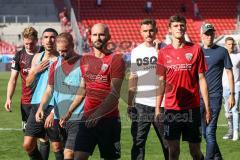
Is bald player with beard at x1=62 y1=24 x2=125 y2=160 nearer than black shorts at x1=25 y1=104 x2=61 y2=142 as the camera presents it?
Yes

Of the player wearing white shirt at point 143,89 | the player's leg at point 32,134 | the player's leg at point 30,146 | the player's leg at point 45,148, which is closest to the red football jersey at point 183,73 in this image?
the player wearing white shirt at point 143,89

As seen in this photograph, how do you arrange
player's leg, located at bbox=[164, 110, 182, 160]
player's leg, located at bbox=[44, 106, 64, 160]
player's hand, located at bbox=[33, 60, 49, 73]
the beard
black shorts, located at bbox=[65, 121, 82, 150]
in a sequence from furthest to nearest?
1. player's hand, located at bbox=[33, 60, 49, 73]
2. player's leg, located at bbox=[44, 106, 64, 160]
3. player's leg, located at bbox=[164, 110, 182, 160]
4. black shorts, located at bbox=[65, 121, 82, 150]
5. the beard

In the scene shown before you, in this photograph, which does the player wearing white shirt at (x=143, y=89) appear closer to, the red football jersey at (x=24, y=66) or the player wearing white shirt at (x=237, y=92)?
the red football jersey at (x=24, y=66)

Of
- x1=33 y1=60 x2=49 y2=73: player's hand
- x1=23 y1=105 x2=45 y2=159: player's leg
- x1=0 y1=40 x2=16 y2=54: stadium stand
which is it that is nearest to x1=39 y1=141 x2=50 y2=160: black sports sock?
x1=23 y1=105 x2=45 y2=159: player's leg

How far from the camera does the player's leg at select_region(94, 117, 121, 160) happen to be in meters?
7.62

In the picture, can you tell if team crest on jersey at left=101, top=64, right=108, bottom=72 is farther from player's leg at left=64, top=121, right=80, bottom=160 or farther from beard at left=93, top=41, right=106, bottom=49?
player's leg at left=64, top=121, right=80, bottom=160

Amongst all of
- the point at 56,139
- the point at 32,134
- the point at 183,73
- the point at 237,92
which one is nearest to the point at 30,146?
the point at 32,134

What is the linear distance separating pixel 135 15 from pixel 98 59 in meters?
40.9

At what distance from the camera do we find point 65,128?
8.00 meters

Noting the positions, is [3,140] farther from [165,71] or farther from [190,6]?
[190,6]

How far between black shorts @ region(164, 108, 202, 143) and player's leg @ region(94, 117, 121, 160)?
1.04 m

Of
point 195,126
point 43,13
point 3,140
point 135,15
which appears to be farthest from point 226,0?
point 195,126

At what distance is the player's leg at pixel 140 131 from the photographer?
30.1 ft

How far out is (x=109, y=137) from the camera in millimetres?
7648
